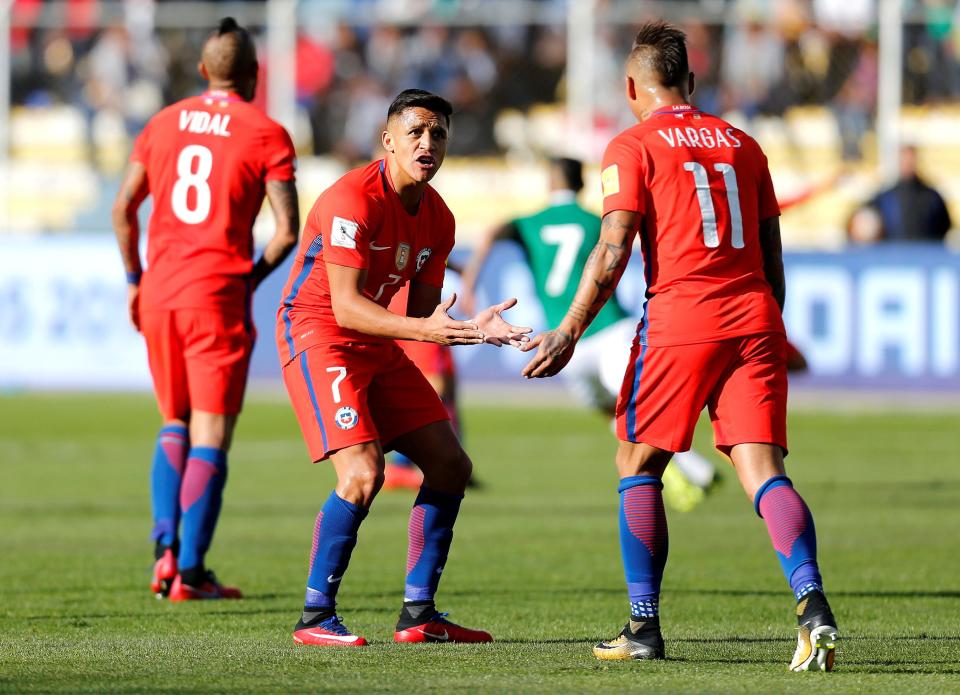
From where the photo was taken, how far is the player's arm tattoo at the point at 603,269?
6.02 metres

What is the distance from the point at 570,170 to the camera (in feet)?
37.5

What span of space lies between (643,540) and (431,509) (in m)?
0.95

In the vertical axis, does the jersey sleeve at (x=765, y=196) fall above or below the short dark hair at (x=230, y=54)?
below

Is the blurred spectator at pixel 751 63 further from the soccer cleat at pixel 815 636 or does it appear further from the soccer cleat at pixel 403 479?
the soccer cleat at pixel 815 636

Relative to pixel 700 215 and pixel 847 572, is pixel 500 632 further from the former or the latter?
pixel 847 572

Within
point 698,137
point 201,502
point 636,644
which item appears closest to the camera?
point 636,644

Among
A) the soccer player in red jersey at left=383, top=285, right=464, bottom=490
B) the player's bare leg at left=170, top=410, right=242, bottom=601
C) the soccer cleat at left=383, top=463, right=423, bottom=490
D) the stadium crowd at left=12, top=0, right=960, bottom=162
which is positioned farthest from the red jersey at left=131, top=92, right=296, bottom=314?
the stadium crowd at left=12, top=0, right=960, bottom=162

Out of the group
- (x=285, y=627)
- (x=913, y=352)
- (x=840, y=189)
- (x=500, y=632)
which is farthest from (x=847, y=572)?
(x=840, y=189)

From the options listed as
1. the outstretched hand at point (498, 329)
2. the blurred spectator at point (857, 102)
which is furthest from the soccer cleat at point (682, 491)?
the blurred spectator at point (857, 102)

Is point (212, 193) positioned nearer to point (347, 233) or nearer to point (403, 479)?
point (347, 233)

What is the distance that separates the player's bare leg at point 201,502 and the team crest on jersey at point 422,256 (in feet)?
5.84

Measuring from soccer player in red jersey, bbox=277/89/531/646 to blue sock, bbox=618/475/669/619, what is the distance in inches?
28.9

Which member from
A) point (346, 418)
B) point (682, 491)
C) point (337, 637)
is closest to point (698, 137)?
point (346, 418)

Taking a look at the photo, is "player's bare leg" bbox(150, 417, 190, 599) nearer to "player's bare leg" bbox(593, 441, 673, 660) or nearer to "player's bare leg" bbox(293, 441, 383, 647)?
"player's bare leg" bbox(293, 441, 383, 647)
